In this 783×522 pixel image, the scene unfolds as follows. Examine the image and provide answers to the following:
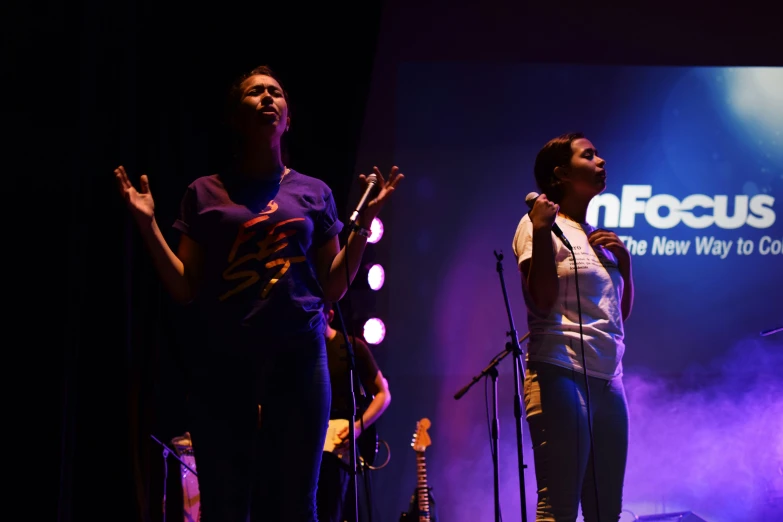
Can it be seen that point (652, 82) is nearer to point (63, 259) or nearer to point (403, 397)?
point (403, 397)

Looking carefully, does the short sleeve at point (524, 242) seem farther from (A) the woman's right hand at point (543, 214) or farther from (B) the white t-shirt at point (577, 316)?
(A) the woman's right hand at point (543, 214)

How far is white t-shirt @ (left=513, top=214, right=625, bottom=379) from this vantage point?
2666 mm

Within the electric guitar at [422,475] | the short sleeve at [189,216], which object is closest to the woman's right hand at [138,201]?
the short sleeve at [189,216]

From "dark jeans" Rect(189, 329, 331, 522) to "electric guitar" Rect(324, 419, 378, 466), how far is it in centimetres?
179

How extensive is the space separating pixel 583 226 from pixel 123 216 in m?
2.07

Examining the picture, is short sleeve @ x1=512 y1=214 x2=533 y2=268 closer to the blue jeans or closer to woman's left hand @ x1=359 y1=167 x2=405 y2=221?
the blue jeans

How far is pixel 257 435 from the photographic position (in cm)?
220

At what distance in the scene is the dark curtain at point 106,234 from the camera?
11.1ft

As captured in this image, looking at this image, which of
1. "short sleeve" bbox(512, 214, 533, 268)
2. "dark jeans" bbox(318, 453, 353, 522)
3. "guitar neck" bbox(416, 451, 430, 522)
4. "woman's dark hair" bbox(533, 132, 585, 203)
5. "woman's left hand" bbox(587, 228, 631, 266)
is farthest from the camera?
"guitar neck" bbox(416, 451, 430, 522)

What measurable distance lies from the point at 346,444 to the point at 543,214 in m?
2.15

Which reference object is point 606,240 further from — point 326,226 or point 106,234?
point 106,234

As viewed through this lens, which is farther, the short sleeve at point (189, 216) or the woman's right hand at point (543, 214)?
the woman's right hand at point (543, 214)

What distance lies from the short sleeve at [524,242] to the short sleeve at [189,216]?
3.79 feet

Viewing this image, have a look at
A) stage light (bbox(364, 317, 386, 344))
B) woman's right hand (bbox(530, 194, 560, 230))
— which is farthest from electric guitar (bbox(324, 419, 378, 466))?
woman's right hand (bbox(530, 194, 560, 230))
